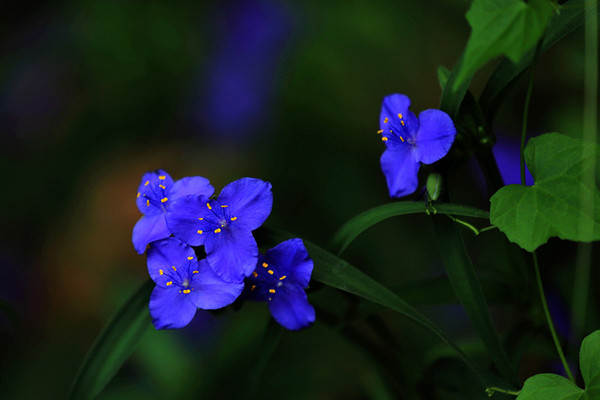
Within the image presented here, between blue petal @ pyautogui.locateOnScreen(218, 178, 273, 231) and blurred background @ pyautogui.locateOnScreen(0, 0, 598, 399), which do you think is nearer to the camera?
blue petal @ pyautogui.locateOnScreen(218, 178, 273, 231)

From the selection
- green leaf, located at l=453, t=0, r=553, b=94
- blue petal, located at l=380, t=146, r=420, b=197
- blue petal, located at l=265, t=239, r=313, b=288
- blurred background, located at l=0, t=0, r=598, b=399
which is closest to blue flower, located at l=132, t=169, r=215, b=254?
blue petal, located at l=265, t=239, r=313, b=288

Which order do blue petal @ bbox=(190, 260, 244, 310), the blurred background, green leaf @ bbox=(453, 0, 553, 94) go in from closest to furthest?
green leaf @ bbox=(453, 0, 553, 94) < blue petal @ bbox=(190, 260, 244, 310) < the blurred background

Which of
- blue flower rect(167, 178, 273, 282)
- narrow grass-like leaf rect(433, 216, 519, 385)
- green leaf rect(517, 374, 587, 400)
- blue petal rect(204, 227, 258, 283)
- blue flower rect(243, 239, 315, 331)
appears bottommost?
green leaf rect(517, 374, 587, 400)

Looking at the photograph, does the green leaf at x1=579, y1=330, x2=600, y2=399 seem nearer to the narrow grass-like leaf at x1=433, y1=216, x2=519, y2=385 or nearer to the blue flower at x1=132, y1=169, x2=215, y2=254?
the narrow grass-like leaf at x1=433, y1=216, x2=519, y2=385

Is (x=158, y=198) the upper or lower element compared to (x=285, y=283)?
upper

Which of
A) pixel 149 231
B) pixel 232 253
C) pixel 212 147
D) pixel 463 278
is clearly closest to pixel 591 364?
pixel 463 278

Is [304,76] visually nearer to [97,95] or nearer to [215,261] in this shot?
[97,95]

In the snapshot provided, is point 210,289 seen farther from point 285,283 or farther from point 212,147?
point 212,147
